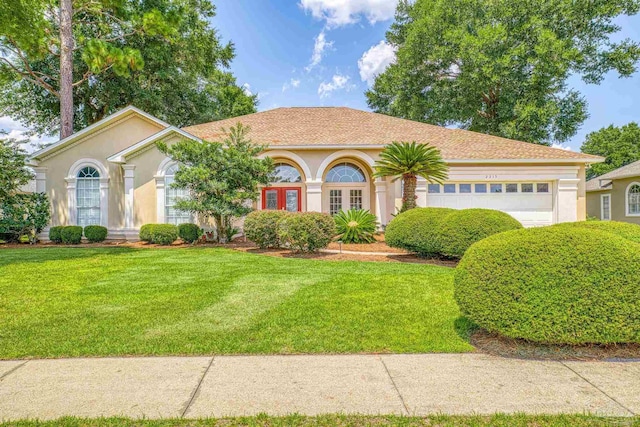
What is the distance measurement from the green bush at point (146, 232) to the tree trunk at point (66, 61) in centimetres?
722

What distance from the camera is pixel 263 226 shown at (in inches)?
443

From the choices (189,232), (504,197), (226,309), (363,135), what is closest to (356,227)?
(363,135)

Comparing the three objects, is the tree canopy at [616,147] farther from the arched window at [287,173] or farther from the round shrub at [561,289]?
the round shrub at [561,289]

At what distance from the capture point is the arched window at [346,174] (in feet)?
54.7

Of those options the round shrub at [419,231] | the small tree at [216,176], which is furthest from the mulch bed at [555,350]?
the small tree at [216,176]

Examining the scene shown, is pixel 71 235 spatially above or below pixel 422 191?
below

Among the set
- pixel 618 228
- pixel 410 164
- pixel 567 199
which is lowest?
pixel 618 228

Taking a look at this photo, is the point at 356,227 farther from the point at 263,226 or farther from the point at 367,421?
the point at 367,421

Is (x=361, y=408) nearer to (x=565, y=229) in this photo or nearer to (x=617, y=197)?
(x=565, y=229)

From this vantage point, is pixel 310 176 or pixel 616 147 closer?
pixel 310 176

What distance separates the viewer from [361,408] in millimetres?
2826

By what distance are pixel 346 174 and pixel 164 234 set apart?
8375 mm

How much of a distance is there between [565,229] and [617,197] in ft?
71.5

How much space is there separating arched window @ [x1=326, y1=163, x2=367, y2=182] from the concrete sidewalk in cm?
1323
